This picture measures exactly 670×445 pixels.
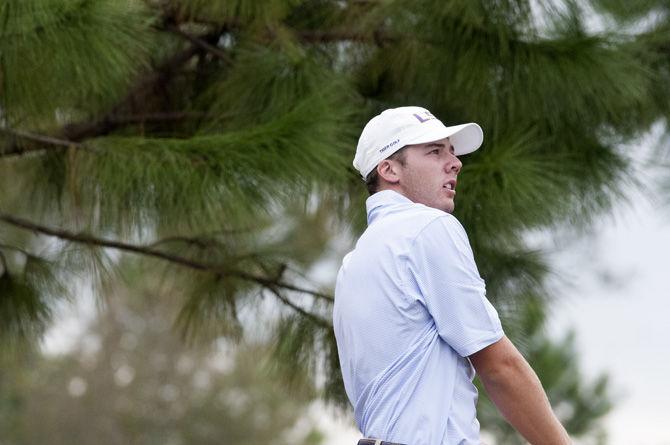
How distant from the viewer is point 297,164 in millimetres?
3529

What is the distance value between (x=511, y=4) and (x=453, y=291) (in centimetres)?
218

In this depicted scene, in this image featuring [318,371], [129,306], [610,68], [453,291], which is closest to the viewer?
[453,291]

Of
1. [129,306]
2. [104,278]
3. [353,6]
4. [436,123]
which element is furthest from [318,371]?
[129,306]

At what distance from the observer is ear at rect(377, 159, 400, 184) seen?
7.09ft

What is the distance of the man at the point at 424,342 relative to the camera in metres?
1.93

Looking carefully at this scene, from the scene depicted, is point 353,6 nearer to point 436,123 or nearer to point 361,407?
point 436,123

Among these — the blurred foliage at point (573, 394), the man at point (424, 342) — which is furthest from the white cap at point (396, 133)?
the blurred foliage at point (573, 394)

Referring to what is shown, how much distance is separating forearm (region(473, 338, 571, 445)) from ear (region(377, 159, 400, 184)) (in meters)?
0.35

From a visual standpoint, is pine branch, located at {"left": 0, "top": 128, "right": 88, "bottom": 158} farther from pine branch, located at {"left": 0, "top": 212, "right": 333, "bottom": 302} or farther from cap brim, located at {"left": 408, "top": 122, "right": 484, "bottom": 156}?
cap brim, located at {"left": 408, "top": 122, "right": 484, "bottom": 156}

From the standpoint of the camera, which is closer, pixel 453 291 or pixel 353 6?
pixel 453 291

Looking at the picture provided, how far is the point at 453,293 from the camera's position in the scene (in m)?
1.94

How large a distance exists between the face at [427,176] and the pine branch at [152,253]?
200 centimetres

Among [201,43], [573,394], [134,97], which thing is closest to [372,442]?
[201,43]

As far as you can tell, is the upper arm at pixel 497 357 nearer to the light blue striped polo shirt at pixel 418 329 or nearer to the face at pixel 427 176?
the light blue striped polo shirt at pixel 418 329
